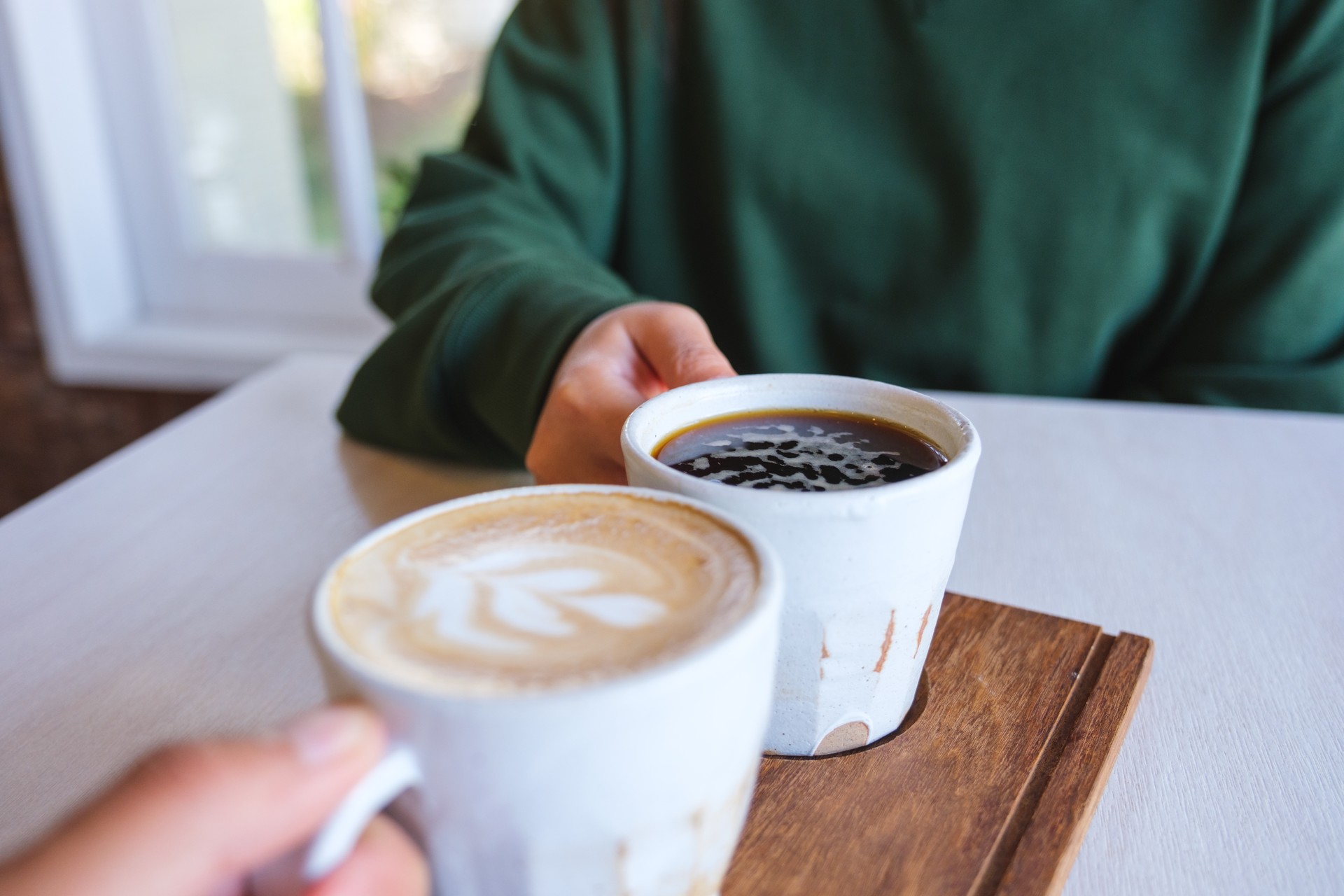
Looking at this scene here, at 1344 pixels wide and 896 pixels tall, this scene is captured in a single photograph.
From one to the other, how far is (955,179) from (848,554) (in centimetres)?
86

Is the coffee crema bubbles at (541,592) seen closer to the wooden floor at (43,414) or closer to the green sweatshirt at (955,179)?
the green sweatshirt at (955,179)

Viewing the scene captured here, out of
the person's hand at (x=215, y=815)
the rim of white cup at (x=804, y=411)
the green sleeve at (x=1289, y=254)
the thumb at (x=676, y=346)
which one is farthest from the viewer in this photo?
the green sleeve at (x=1289, y=254)

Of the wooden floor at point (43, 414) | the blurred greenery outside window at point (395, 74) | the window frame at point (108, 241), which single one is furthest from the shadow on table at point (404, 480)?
the wooden floor at point (43, 414)

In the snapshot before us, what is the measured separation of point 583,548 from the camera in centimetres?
38

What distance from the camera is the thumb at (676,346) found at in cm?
63

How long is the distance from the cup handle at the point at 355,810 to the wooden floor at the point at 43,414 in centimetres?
204

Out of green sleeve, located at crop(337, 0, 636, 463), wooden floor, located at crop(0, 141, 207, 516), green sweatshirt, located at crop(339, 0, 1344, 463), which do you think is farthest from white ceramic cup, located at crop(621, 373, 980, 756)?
wooden floor, located at crop(0, 141, 207, 516)

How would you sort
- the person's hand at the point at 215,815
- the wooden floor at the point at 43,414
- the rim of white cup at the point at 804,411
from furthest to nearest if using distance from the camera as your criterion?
the wooden floor at the point at 43,414 → the rim of white cup at the point at 804,411 → the person's hand at the point at 215,815

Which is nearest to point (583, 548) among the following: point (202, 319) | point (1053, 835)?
point (1053, 835)

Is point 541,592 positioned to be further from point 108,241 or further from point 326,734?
point 108,241

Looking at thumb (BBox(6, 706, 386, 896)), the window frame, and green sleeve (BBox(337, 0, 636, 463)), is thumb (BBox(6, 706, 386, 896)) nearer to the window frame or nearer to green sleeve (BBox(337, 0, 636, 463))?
green sleeve (BBox(337, 0, 636, 463))

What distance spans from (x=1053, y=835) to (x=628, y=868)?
20 cm

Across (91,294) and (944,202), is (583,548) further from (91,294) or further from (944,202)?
(91,294)

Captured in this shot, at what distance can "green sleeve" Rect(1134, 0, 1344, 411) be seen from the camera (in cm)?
106
